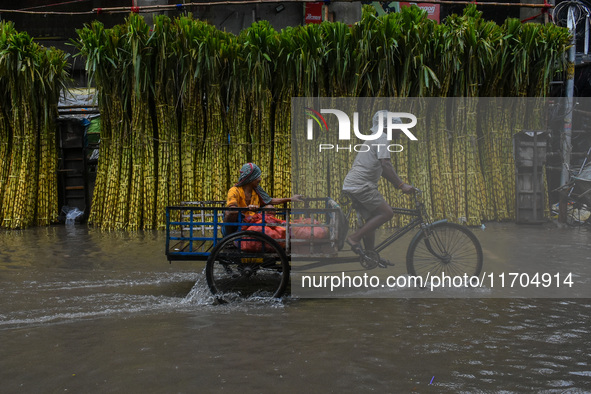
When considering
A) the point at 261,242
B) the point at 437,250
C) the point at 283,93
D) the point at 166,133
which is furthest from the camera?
the point at 166,133

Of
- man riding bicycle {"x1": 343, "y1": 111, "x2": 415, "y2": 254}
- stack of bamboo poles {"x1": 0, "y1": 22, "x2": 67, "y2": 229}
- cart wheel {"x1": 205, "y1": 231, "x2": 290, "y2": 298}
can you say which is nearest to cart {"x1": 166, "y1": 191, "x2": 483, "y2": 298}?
cart wheel {"x1": 205, "y1": 231, "x2": 290, "y2": 298}

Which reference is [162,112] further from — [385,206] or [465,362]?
[465,362]

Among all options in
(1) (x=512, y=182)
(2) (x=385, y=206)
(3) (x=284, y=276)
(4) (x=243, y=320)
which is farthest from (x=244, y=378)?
(1) (x=512, y=182)

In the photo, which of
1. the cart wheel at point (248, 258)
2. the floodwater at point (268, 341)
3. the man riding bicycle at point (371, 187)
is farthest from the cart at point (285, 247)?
the floodwater at point (268, 341)

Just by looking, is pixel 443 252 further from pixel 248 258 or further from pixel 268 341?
pixel 268 341

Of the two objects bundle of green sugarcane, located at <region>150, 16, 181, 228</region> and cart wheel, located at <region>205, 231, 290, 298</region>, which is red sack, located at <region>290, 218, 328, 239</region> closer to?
cart wheel, located at <region>205, 231, 290, 298</region>

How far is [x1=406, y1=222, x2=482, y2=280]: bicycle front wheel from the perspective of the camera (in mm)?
4965

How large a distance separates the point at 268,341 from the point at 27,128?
678cm

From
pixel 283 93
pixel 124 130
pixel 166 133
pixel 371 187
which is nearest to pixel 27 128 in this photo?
pixel 124 130

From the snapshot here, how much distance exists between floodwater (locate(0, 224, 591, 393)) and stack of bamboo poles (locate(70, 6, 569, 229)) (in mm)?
3095

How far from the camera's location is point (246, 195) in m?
5.07

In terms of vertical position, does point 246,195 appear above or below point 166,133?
below

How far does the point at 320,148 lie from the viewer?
8297 mm

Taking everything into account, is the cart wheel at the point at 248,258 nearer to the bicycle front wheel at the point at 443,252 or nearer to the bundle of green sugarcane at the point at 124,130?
the bicycle front wheel at the point at 443,252
